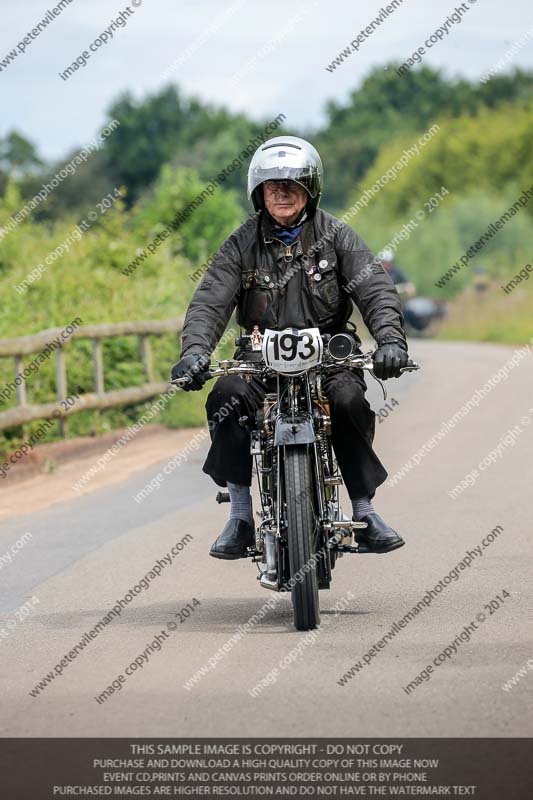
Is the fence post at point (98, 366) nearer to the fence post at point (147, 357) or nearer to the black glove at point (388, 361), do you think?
the fence post at point (147, 357)

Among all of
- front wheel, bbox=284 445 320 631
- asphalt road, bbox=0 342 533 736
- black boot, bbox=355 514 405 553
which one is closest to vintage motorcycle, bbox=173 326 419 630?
front wheel, bbox=284 445 320 631

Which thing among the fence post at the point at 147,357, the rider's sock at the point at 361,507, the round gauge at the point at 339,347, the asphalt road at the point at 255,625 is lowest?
the asphalt road at the point at 255,625

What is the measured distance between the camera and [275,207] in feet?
24.0

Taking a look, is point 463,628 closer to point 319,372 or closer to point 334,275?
point 319,372

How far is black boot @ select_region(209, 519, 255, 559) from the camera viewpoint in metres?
7.32

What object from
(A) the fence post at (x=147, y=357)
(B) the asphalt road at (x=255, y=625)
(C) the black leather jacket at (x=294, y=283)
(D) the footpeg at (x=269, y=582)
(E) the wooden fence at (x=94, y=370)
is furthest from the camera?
(A) the fence post at (x=147, y=357)

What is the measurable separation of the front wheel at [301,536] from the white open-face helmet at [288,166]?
4.22 ft

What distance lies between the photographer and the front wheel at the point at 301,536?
6.68 m

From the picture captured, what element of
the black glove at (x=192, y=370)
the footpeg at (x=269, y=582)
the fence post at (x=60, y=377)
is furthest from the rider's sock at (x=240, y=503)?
the fence post at (x=60, y=377)

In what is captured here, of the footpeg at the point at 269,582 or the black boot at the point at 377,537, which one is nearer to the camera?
the footpeg at the point at 269,582

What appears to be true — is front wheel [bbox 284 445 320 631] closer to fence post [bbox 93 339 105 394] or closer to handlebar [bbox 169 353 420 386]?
handlebar [bbox 169 353 420 386]

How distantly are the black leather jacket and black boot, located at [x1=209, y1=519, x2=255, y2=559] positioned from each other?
0.86 m

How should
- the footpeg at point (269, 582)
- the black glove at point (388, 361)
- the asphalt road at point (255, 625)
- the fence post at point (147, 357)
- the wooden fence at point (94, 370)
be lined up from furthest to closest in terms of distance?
the fence post at point (147, 357), the wooden fence at point (94, 370), the footpeg at point (269, 582), the black glove at point (388, 361), the asphalt road at point (255, 625)

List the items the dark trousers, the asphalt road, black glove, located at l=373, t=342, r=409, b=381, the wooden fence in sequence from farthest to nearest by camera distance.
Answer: the wooden fence → the dark trousers → black glove, located at l=373, t=342, r=409, b=381 → the asphalt road
